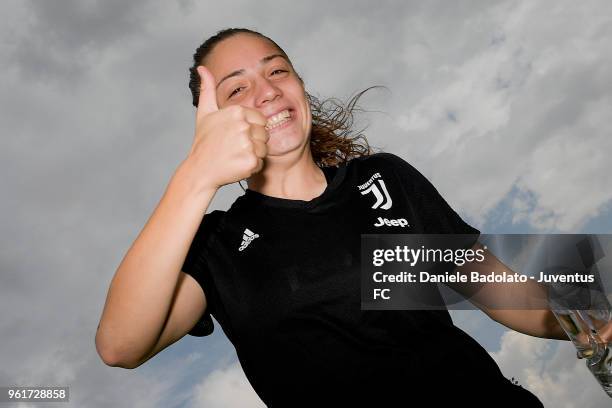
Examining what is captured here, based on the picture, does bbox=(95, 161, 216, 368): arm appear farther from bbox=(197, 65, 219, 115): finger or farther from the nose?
the nose

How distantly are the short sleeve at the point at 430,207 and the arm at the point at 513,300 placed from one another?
16 centimetres

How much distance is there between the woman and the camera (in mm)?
1872

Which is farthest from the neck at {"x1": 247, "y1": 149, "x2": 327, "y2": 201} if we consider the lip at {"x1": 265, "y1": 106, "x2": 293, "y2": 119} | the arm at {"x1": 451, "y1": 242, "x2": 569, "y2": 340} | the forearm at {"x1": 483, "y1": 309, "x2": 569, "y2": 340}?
the forearm at {"x1": 483, "y1": 309, "x2": 569, "y2": 340}

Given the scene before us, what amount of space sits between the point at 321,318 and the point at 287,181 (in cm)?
84

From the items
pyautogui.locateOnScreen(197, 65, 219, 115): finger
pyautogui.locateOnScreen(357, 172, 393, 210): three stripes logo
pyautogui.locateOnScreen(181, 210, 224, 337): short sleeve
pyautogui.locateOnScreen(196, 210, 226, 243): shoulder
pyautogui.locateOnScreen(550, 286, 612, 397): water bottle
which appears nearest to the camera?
pyautogui.locateOnScreen(550, 286, 612, 397): water bottle

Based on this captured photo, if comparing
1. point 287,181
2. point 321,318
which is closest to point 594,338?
point 321,318

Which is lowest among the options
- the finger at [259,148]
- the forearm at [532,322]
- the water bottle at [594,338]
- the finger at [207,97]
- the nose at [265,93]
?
the water bottle at [594,338]

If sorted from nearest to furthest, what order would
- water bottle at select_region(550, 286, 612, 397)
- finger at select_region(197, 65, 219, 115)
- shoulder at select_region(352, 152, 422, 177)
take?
water bottle at select_region(550, 286, 612, 397)
finger at select_region(197, 65, 219, 115)
shoulder at select_region(352, 152, 422, 177)

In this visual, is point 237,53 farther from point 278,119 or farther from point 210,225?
point 210,225

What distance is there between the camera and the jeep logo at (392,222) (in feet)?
8.70

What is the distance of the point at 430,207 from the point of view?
282cm

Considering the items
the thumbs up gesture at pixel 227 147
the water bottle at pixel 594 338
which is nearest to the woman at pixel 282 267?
the thumbs up gesture at pixel 227 147

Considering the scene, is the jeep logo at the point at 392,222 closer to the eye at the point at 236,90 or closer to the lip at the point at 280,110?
the lip at the point at 280,110

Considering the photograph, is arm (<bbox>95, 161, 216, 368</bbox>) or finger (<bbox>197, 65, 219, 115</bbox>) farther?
finger (<bbox>197, 65, 219, 115</bbox>)
